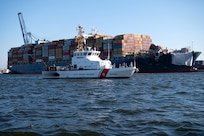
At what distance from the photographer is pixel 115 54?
65.5 metres

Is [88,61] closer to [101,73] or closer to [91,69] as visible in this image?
[91,69]

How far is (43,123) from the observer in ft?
26.6

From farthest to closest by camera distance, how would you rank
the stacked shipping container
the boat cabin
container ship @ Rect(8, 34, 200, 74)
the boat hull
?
1. the stacked shipping container
2. container ship @ Rect(8, 34, 200, 74)
3. the boat cabin
4. the boat hull

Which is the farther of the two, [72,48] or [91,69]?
[72,48]

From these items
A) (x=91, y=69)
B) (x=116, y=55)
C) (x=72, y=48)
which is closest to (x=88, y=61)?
(x=91, y=69)

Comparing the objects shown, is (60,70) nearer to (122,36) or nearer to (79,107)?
(79,107)

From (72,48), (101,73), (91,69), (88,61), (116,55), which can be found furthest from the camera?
(72,48)

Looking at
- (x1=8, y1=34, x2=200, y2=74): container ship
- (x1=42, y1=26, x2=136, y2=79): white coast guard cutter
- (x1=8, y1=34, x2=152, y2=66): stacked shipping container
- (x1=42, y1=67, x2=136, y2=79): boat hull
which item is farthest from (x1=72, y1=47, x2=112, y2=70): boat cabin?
(x1=8, y1=34, x2=152, y2=66): stacked shipping container

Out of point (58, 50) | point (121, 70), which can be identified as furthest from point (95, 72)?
point (58, 50)

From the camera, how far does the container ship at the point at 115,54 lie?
57906 mm

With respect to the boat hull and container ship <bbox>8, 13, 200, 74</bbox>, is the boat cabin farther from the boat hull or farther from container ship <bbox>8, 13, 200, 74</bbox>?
container ship <bbox>8, 13, 200, 74</bbox>

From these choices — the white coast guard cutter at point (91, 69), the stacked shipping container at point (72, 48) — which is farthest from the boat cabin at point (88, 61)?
the stacked shipping container at point (72, 48)

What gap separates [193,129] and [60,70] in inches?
1303

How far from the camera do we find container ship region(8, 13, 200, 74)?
57.9m
